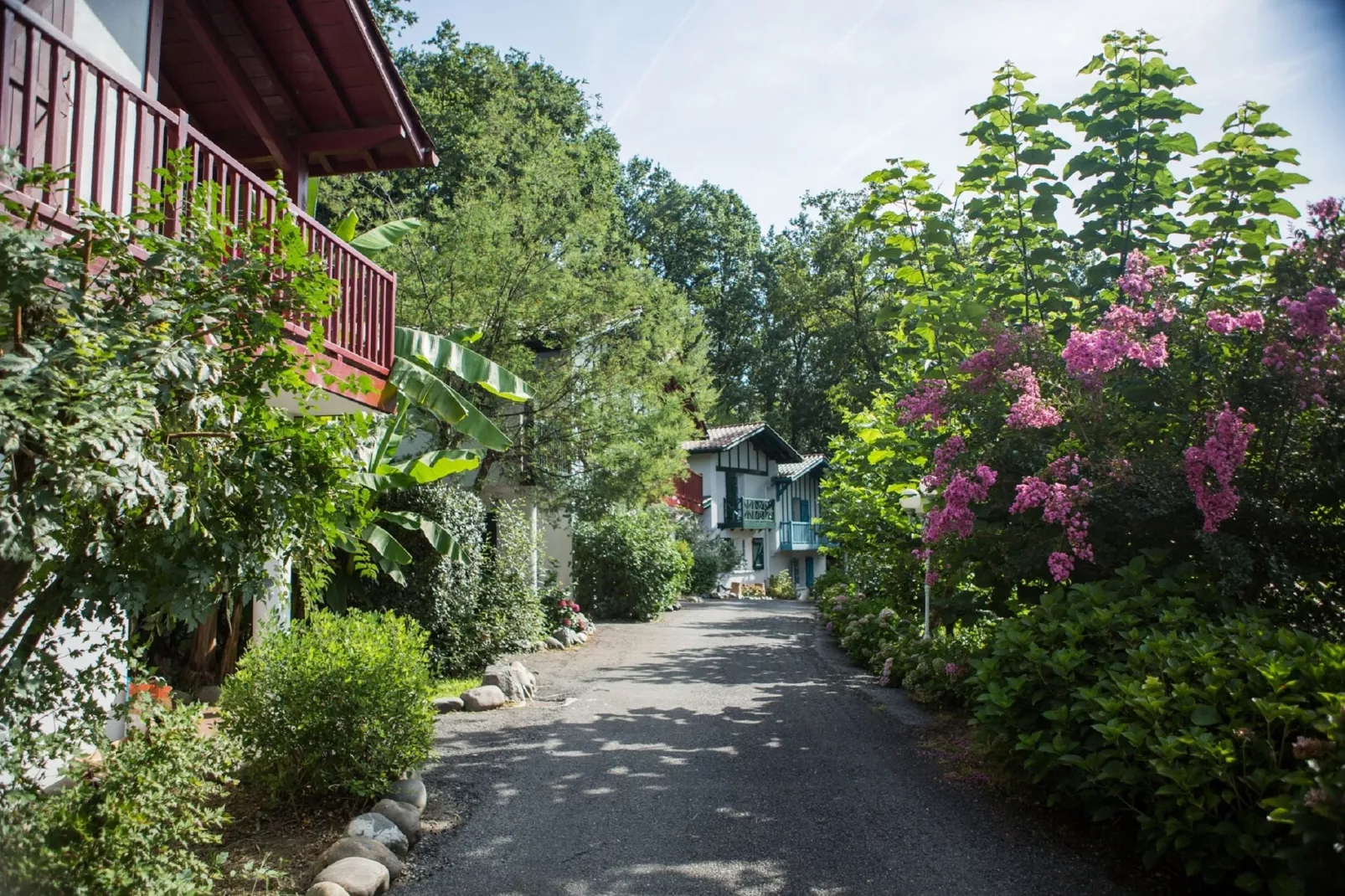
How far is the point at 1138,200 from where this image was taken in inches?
296

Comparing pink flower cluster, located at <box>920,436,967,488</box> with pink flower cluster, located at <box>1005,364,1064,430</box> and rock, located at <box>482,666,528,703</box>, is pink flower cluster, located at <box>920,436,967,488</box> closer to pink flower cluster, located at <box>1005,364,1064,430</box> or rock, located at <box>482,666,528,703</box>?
pink flower cluster, located at <box>1005,364,1064,430</box>

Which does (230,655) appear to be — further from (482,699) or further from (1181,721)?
(1181,721)

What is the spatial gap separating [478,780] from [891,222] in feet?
19.8

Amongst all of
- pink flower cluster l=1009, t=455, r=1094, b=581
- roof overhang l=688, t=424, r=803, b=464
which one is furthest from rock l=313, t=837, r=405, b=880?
roof overhang l=688, t=424, r=803, b=464

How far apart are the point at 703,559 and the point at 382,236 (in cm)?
2287

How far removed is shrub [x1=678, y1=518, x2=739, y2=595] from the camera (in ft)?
104

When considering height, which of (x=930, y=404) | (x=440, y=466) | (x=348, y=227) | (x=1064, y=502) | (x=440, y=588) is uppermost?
(x=348, y=227)

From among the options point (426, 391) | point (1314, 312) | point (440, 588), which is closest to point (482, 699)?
point (440, 588)

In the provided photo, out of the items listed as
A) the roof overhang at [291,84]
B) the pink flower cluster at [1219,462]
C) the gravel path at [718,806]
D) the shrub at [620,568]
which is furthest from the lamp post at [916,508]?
the shrub at [620,568]

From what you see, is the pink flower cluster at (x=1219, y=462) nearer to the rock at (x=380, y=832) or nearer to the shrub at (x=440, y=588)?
the rock at (x=380, y=832)

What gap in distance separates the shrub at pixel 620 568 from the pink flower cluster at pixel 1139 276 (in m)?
15.8

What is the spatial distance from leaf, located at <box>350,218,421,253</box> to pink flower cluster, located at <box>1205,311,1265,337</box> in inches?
337

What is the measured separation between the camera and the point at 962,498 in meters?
6.71

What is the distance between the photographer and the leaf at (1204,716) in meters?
4.41
